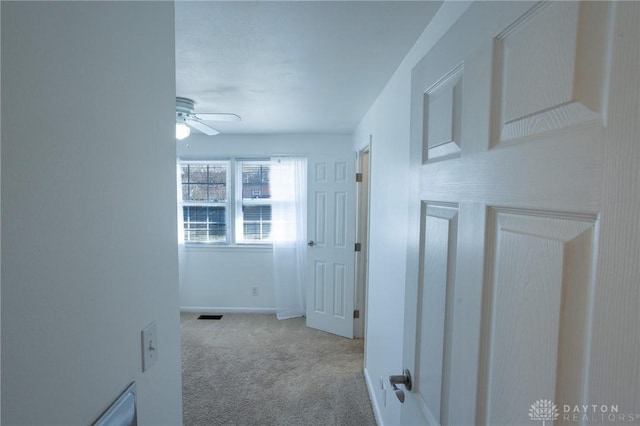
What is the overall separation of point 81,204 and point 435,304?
2.87 ft

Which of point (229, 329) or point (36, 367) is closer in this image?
point (36, 367)

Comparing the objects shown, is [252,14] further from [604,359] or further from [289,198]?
[289,198]

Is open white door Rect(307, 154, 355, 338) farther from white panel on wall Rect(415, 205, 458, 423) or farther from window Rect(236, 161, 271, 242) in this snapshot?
white panel on wall Rect(415, 205, 458, 423)

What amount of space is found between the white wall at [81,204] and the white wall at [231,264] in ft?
9.98

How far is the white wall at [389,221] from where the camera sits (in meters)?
1.54

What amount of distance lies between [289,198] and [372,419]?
256 cm

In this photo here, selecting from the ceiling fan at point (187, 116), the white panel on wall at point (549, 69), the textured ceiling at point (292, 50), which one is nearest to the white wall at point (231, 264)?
the textured ceiling at point (292, 50)

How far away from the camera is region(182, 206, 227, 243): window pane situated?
4121 mm

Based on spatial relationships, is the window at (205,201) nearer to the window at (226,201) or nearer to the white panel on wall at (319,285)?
the window at (226,201)

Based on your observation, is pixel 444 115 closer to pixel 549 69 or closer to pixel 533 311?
pixel 549 69

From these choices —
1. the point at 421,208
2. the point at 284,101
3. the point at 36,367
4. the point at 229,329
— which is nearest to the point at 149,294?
the point at 36,367

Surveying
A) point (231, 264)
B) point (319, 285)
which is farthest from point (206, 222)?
point (319, 285)

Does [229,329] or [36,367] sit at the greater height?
[36,367]

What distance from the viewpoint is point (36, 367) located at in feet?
1.76
